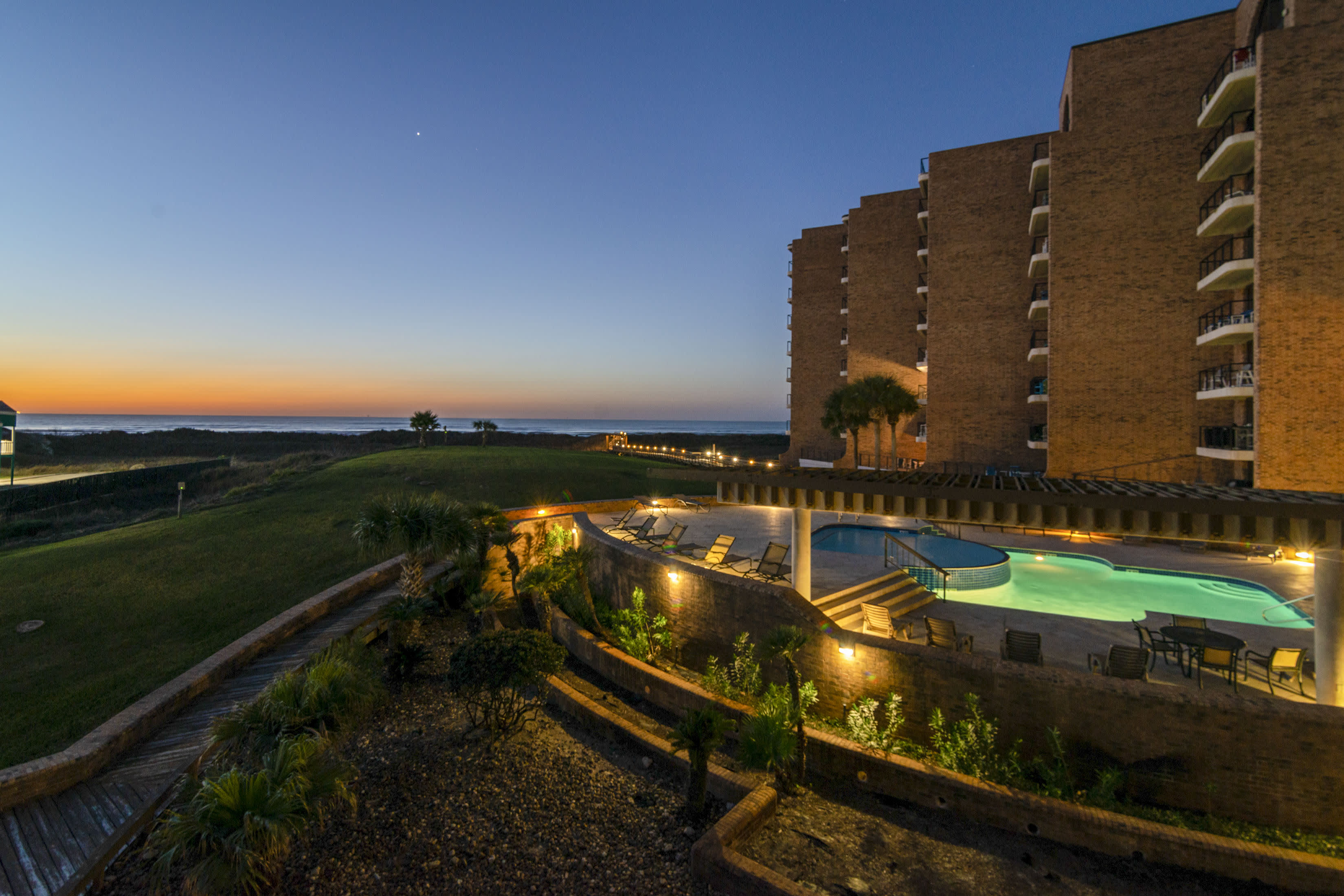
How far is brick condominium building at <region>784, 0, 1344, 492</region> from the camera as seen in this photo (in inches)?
622

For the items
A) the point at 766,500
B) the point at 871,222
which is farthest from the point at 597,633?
the point at 871,222

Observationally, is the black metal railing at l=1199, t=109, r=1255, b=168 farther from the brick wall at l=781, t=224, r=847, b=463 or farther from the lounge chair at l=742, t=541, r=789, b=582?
the brick wall at l=781, t=224, r=847, b=463

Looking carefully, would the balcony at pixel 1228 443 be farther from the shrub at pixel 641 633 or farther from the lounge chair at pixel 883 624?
the shrub at pixel 641 633

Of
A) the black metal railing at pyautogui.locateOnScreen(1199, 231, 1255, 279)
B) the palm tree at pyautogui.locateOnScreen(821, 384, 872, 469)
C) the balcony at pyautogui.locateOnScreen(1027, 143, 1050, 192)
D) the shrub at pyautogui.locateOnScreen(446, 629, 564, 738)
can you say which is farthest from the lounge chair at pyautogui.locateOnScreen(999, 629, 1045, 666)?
the balcony at pyautogui.locateOnScreen(1027, 143, 1050, 192)

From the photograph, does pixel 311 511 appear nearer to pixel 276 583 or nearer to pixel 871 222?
pixel 276 583

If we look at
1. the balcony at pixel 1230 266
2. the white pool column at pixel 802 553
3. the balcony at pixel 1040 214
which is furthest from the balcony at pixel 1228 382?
the white pool column at pixel 802 553

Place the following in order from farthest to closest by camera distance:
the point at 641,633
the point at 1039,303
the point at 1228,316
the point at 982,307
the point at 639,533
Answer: the point at 982,307
the point at 1039,303
the point at 1228,316
the point at 639,533
the point at 641,633

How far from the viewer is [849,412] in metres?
27.5

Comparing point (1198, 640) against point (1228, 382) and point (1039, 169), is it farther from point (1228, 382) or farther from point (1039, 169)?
point (1039, 169)

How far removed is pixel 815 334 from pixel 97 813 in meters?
43.1

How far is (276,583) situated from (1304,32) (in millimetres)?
32163

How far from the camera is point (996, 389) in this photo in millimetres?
29328

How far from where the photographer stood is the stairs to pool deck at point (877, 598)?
9.79 meters

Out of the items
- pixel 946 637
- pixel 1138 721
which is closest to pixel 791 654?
pixel 946 637
